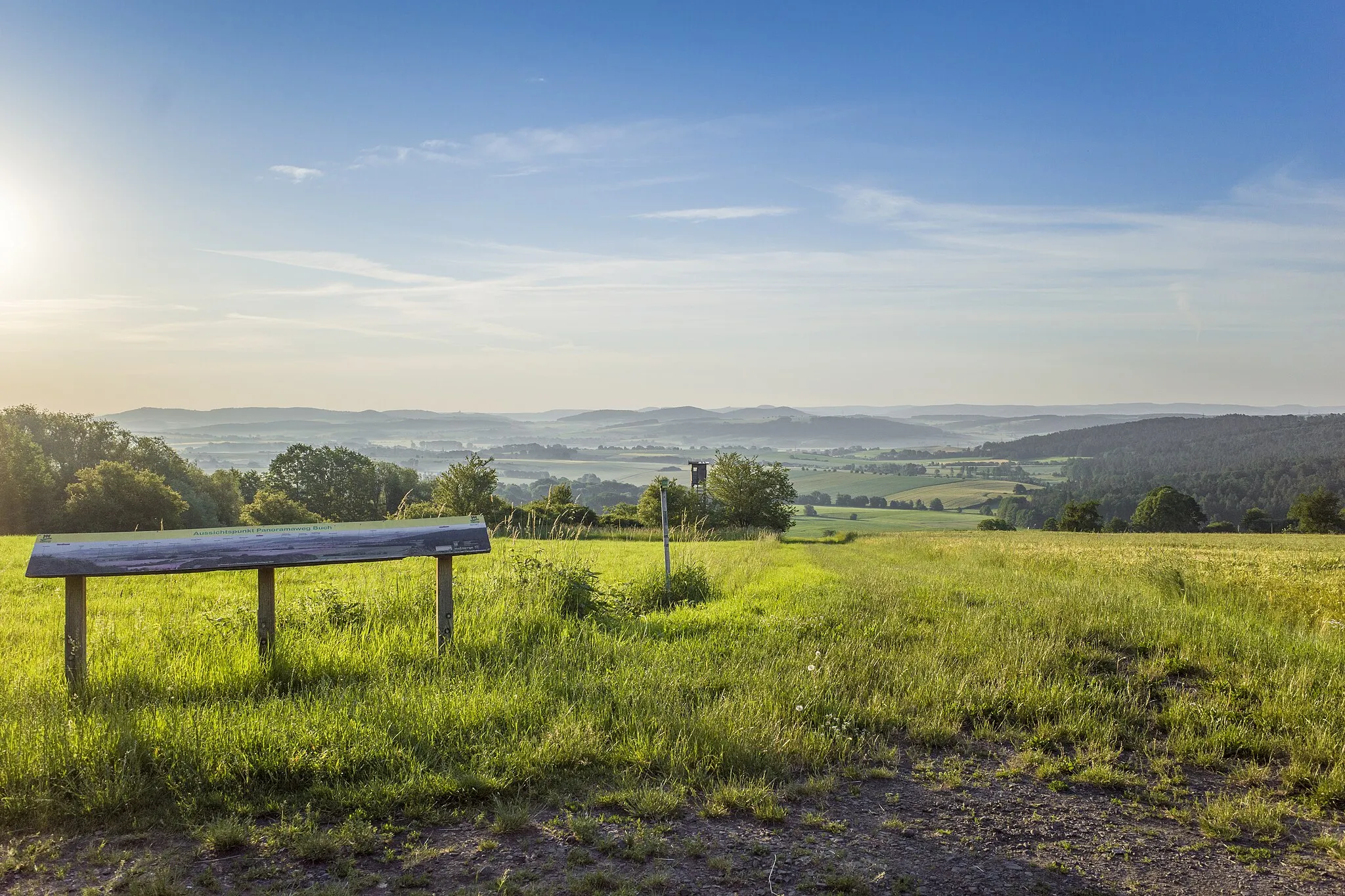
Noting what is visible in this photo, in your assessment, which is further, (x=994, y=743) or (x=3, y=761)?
(x=994, y=743)

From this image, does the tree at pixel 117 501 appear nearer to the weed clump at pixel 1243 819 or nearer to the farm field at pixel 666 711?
the farm field at pixel 666 711

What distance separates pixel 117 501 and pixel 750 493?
39.6 metres

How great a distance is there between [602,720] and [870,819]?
77.1 inches

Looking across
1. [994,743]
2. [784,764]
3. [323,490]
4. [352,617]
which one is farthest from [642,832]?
[323,490]

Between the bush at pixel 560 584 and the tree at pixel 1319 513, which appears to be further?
the tree at pixel 1319 513

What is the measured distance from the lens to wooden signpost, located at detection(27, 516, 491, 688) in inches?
247

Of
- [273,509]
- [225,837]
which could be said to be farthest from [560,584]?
[273,509]

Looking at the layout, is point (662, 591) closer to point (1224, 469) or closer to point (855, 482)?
point (855, 482)

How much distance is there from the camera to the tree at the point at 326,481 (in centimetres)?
6444

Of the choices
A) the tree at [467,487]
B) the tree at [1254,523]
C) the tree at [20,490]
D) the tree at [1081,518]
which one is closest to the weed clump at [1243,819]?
the tree at [467,487]

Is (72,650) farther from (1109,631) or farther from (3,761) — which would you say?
(1109,631)

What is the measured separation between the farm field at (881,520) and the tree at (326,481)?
35.2 metres

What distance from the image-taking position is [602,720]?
5.75 meters

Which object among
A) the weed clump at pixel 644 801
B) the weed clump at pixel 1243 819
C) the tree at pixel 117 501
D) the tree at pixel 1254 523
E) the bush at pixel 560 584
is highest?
the bush at pixel 560 584
